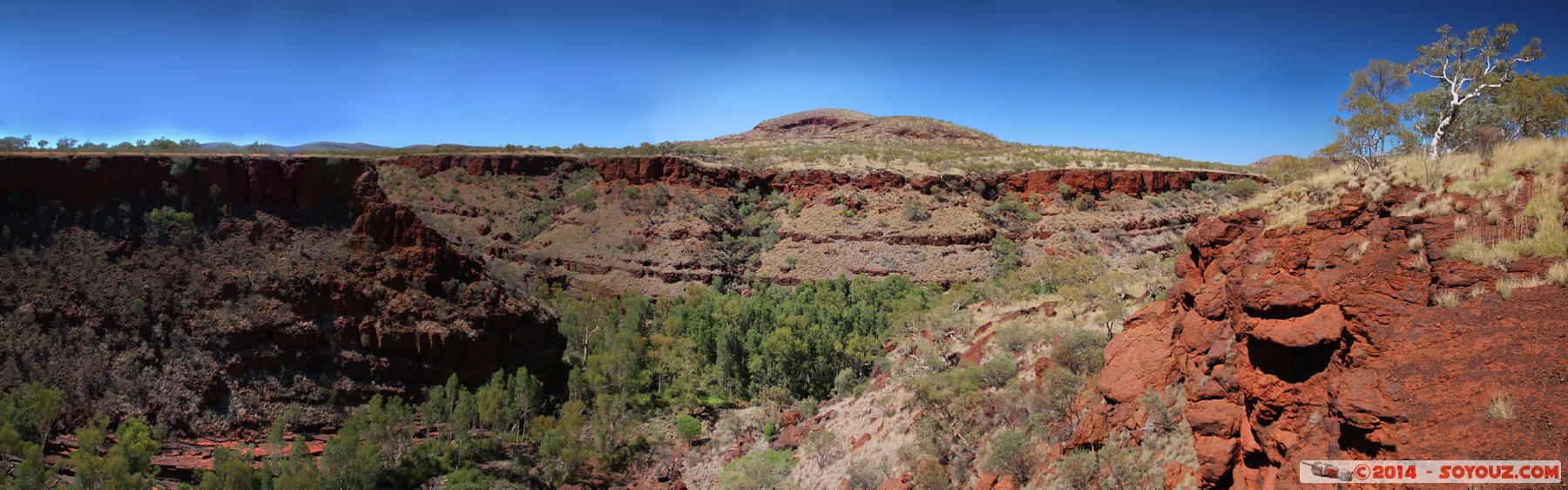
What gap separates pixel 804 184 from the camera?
Result: 60.2 metres

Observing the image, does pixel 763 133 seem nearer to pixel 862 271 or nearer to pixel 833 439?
pixel 862 271

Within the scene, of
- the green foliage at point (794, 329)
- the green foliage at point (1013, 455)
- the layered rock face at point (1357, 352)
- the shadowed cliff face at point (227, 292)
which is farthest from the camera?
the green foliage at point (794, 329)

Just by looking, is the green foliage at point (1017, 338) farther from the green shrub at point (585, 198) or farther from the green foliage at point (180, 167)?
the green shrub at point (585, 198)

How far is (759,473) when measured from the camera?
20.9 metres

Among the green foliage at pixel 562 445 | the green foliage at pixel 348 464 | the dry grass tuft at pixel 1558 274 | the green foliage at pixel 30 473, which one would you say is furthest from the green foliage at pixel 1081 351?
the green foliage at pixel 30 473

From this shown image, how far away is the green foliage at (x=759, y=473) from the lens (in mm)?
20078

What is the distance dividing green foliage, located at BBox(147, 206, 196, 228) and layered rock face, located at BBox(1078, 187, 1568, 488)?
28952 millimetres

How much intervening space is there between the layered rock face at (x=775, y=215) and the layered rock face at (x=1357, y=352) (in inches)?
1384

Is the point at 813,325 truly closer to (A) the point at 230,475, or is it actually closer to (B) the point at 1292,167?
(A) the point at 230,475

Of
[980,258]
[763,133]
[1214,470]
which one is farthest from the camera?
[763,133]

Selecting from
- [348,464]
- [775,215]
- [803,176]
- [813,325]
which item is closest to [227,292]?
[348,464]

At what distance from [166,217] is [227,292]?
387cm

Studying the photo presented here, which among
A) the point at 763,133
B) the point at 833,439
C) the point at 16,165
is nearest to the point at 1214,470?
the point at 833,439

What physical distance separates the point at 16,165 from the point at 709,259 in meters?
33.8
